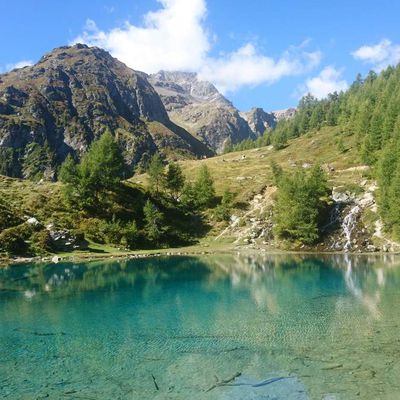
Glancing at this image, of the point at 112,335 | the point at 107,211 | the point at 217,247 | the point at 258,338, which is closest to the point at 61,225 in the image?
the point at 107,211

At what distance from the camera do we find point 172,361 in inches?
1232

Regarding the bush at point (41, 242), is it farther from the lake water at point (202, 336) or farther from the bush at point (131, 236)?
the lake water at point (202, 336)

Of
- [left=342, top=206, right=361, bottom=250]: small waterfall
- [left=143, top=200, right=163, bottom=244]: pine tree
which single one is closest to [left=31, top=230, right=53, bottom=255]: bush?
[left=143, top=200, right=163, bottom=244]: pine tree

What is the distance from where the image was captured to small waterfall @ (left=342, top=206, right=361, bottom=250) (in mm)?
109975

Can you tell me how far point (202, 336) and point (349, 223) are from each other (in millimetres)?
84889

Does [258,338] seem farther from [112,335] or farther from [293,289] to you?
[293,289]

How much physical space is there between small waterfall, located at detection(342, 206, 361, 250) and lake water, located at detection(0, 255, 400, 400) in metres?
36.1

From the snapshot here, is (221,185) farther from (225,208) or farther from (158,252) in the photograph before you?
(158,252)

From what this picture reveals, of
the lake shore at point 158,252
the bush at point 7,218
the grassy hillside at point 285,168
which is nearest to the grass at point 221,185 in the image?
the grassy hillside at point 285,168

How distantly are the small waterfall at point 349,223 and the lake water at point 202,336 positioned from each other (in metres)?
36.1

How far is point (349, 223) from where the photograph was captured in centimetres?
A: 11356

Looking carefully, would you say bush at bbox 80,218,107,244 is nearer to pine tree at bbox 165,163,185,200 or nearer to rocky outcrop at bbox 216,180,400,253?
rocky outcrop at bbox 216,180,400,253

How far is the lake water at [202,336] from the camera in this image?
86.7 ft

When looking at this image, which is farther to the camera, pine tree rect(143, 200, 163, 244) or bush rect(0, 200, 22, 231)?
pine tree rect(143, 200, 163, 244)
